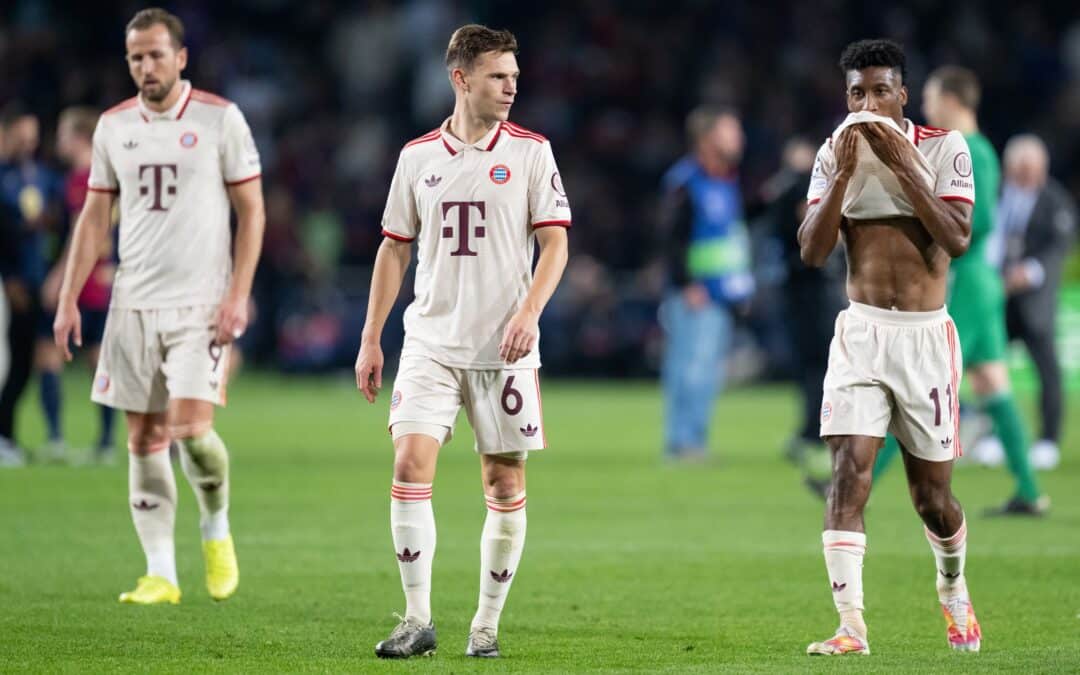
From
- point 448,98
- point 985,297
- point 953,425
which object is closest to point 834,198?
point 953,425

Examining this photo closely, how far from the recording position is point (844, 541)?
6.88 m

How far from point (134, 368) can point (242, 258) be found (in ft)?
2.35

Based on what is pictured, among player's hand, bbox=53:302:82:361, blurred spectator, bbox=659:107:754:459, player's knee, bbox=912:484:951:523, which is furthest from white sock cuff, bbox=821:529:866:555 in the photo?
blurred spectator, bbox=659:107:754:459

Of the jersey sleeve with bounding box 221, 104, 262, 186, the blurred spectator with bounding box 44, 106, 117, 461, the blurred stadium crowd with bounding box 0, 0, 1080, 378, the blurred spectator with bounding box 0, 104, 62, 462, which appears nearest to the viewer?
the jersey sleeve with bounding box 221, 104, 262, 186

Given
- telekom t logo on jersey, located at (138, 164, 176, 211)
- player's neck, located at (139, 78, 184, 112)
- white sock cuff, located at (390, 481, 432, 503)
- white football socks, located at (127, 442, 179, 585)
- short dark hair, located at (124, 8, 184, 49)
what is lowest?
white football socks, located at (127, 442, 179, 585)

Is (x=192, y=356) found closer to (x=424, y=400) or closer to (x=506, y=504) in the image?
(x=424, y=400)

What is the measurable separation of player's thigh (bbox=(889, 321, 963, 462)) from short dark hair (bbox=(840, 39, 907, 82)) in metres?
1.02

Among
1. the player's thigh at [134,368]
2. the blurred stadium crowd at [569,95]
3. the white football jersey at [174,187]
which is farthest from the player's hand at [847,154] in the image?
the blurred stadium crowd at [569,95]

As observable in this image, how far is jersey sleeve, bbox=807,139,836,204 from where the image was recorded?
22.7ft

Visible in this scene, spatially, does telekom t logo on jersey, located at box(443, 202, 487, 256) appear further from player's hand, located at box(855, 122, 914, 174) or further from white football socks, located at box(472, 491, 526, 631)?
player's hand, located at box(855, 122, 914, 174)

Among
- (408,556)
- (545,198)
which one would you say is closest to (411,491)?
(408,556)

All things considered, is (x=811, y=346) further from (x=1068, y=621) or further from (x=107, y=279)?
(x=1068, y=621)

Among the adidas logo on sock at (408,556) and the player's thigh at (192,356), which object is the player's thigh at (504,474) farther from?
the player's thigh at (192,356)

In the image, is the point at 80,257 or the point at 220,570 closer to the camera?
the point at 220,570
